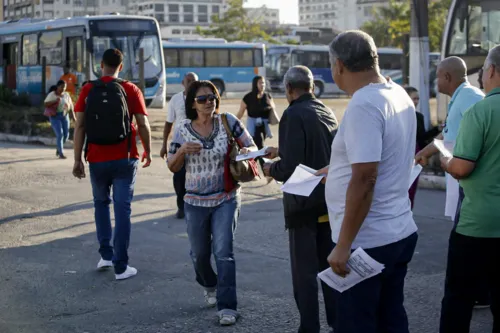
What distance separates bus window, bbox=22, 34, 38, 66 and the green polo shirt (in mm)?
29652

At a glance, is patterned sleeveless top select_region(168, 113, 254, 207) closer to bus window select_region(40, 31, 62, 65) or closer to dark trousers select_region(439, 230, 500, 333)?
dark trousers select_region(439, 230, 500, 333)

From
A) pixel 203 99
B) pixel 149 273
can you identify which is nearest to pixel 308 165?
pixel 203 99

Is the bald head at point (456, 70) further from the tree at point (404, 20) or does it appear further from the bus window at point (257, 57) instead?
the tree at point (404, 20)

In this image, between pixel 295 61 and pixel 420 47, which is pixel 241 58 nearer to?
pixel 295 61

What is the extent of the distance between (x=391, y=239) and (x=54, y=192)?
9.74 metres

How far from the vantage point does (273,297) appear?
21.6ft

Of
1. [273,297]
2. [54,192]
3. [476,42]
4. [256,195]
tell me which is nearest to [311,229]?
[273,297]

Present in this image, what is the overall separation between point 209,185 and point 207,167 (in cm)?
13

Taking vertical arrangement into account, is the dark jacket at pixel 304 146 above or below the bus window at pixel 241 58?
below

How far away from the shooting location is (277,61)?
53.6m

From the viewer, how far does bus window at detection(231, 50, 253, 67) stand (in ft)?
154

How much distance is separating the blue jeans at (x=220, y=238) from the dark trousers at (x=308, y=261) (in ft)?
2.41

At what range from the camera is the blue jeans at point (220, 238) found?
5859 mm

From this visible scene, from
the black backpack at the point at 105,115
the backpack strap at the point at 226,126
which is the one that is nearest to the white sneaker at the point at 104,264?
the black backpack at the point at 105,115
